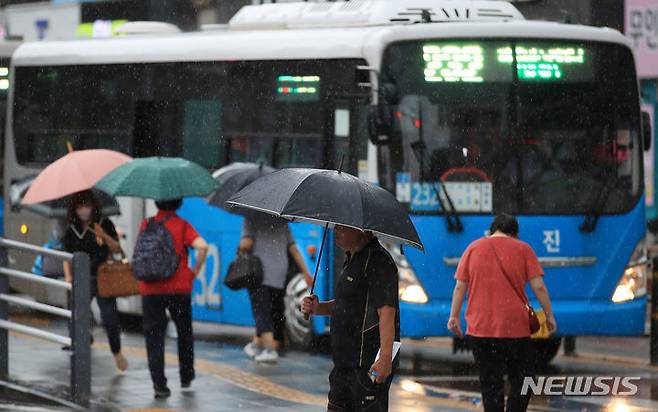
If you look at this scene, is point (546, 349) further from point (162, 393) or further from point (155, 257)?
point (155, 257)

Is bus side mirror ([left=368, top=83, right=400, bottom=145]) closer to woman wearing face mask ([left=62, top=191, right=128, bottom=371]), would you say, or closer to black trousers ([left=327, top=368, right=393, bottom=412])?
woman wearing face mask ([left=62, top=191, right=128, bottom=371])

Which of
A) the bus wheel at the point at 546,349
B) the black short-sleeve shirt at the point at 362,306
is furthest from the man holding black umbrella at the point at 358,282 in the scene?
the bus wheel at the point at 546,349

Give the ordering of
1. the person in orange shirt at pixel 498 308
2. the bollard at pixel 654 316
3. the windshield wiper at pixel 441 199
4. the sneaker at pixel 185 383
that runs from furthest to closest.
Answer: the bollard at pixel 654 316
the windshield wiper at pixel 441 199
the sneaker at pixel 185 383
the person in orange shirt at pixel 498 308

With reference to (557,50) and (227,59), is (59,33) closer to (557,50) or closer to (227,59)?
(227,59)

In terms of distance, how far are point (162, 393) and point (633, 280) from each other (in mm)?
4645

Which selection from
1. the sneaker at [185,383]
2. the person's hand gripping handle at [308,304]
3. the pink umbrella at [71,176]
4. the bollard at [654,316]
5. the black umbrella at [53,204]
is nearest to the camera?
the person's hand gripping handle at [308,304]

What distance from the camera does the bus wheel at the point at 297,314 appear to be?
53.7ft

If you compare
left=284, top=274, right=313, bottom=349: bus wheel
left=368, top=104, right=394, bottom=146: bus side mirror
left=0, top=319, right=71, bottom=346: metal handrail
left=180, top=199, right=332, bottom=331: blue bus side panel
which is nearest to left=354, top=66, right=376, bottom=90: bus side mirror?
left=368, top=104, right=394, bottom=146: bus side mirror

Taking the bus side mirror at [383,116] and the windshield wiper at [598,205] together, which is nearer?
the bus side mirror at [383,116]

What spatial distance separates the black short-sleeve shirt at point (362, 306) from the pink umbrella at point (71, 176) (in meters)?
6.11

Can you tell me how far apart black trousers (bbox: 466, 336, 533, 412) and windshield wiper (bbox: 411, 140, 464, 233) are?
13.5 ft

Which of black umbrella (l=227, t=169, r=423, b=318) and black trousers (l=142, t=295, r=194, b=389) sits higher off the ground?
black umbrella (l=227, t=169, r=423, b=318)

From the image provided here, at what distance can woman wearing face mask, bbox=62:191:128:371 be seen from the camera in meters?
14.2

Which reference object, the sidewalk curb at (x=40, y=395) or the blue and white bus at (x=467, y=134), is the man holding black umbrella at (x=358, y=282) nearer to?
the sidewalk curb at (x=40, y=395)
